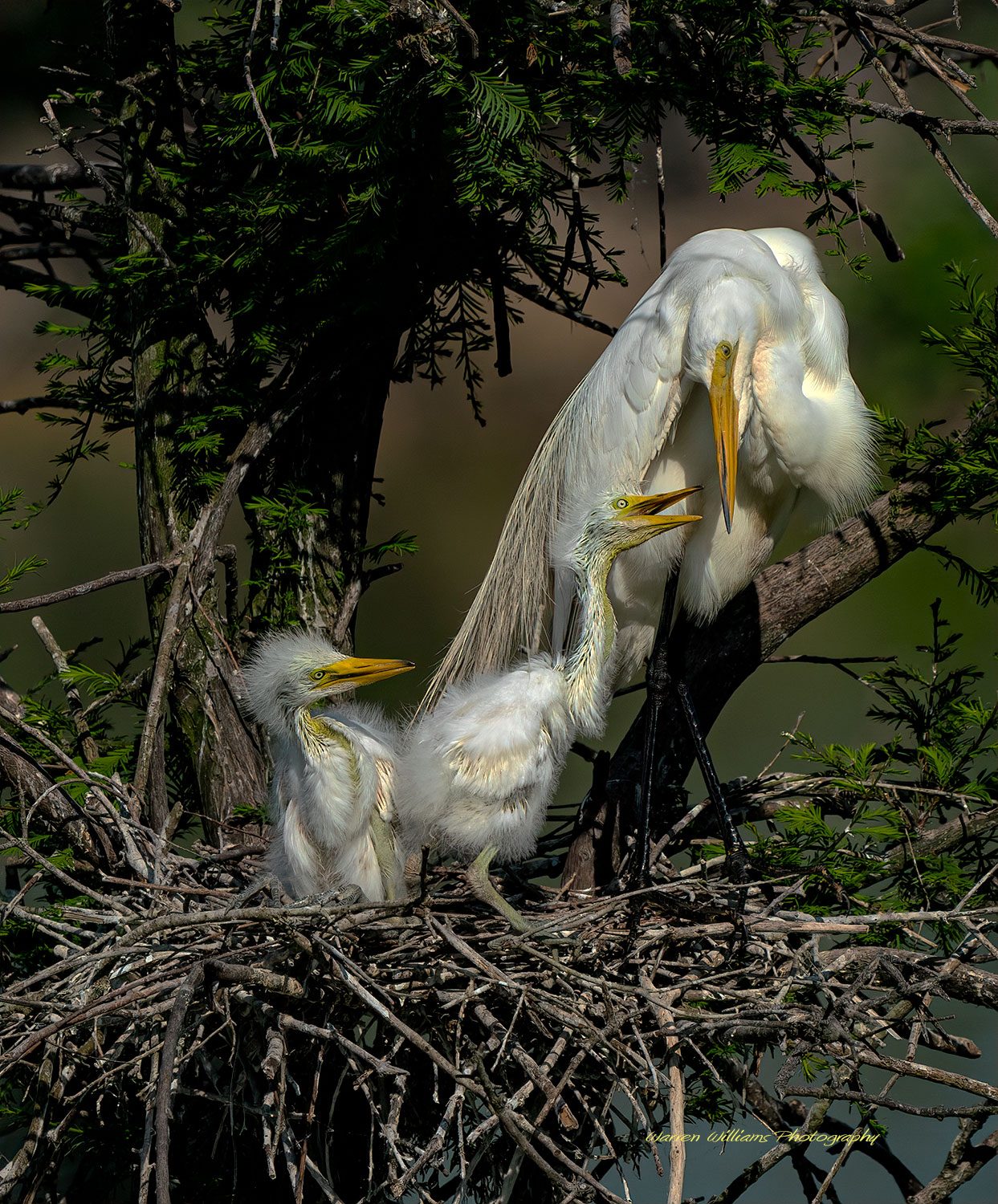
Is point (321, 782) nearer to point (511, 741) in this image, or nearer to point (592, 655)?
point (511, 741)

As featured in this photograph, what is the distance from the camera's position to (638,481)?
218 cm

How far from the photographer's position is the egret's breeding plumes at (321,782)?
6.05ft

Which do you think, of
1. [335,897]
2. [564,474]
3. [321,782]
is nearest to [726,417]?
[564,474]

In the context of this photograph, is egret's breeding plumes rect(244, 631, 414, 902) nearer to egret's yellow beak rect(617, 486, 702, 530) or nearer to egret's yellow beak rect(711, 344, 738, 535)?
egret's yellow beak rect(617, 486, 702, 530)

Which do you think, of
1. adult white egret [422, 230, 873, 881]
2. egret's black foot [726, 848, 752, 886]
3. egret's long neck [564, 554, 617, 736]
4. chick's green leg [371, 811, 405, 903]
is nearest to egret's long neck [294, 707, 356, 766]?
chick's green leg [371, 811, 405, 903]

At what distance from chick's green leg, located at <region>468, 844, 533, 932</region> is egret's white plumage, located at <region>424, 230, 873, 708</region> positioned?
1.72ft

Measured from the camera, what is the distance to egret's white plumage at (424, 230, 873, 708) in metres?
2.05

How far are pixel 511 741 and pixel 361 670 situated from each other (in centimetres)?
28

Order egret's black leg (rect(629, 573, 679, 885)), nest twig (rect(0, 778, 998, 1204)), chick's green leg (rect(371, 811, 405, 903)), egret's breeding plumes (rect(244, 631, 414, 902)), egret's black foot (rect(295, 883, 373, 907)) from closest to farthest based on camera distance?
nest twig (rect(0, 778, 998, 1204))
egret's black foot (rect(295, 883, 373, 907))
egret's breeding plumes (rect(244, 631, 414, 902))
chick's green leg (rect(371, 811, 405, 903))
egret's black leg (rect(629, 573, 679, 885))

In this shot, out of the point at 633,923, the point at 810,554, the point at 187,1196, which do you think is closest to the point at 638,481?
the point at 810,554

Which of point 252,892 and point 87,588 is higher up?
point 87,588

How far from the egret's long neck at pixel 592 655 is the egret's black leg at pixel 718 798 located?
0.39 metres

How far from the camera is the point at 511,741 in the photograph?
176 centimetres

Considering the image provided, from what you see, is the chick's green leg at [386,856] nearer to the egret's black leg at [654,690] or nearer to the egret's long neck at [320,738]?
the egret's long neck at [320,738]
